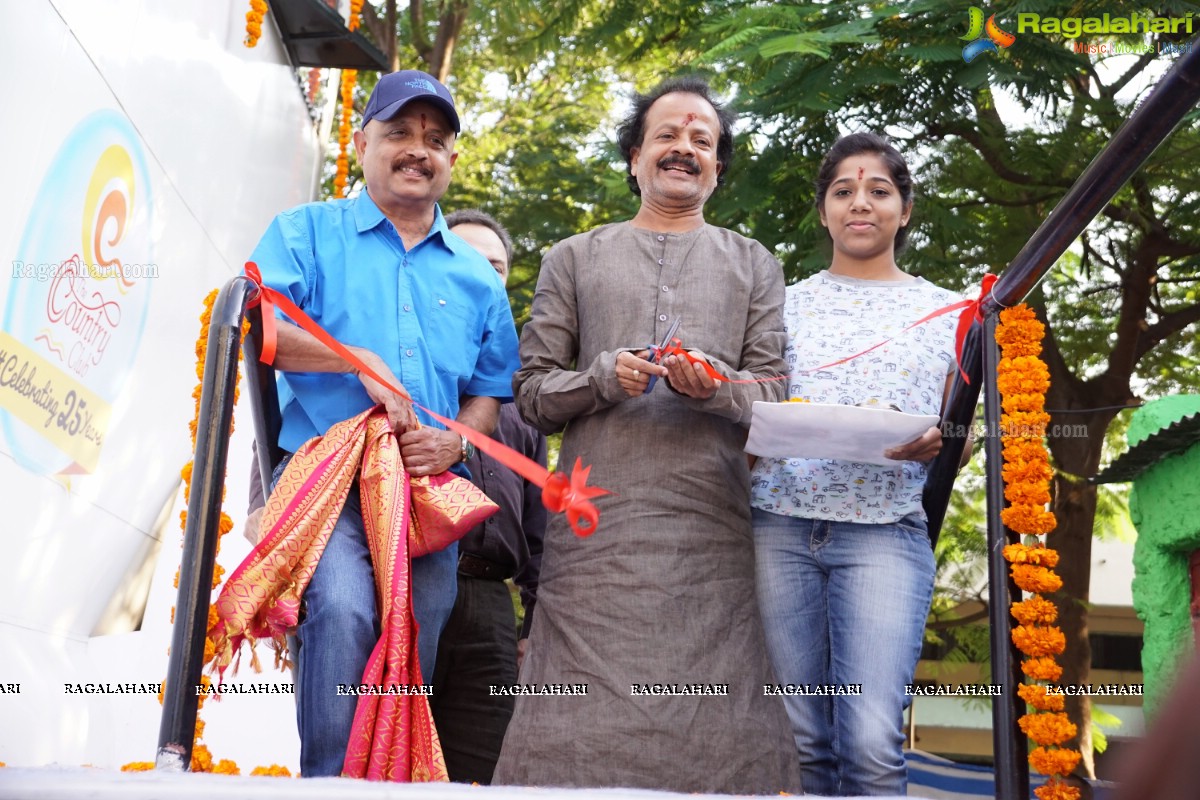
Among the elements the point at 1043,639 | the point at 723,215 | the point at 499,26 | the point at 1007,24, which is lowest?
the point at 1043,639

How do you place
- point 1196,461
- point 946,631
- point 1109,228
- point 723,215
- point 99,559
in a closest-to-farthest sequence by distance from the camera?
point 1196,461 → point 99,559 → point 723,215 → point 1109,228 → point 946,631

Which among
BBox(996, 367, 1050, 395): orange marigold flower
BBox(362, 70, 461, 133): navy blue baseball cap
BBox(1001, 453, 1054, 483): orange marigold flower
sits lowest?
BBox(1001, 453, 1054, 483): orange marigold flower

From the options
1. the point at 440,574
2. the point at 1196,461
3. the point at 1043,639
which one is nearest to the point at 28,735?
the point at 440,574

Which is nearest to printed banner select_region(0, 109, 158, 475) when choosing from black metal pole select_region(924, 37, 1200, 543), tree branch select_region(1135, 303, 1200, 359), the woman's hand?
the woman's hand

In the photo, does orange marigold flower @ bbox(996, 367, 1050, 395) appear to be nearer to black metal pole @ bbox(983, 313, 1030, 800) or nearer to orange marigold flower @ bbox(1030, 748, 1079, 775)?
black metal pole @ bbox(983, 313, 1030, 800)

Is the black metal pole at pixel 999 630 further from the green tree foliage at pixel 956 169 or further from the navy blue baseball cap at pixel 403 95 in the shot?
the green tree foliage at pixel 956 169

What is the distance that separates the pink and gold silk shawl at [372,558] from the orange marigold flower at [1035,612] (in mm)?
1057

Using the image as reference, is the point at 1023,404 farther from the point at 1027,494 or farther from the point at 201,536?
the point at 201,536

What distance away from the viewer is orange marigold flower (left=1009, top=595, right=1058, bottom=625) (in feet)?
7.24

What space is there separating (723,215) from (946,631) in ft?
10.6

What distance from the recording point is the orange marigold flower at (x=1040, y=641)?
2176 millimetres

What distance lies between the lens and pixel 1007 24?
16.6 ft

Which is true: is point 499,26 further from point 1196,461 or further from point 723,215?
point 1196,461

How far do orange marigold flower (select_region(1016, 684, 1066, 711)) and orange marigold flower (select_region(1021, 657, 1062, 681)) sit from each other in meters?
0.02
